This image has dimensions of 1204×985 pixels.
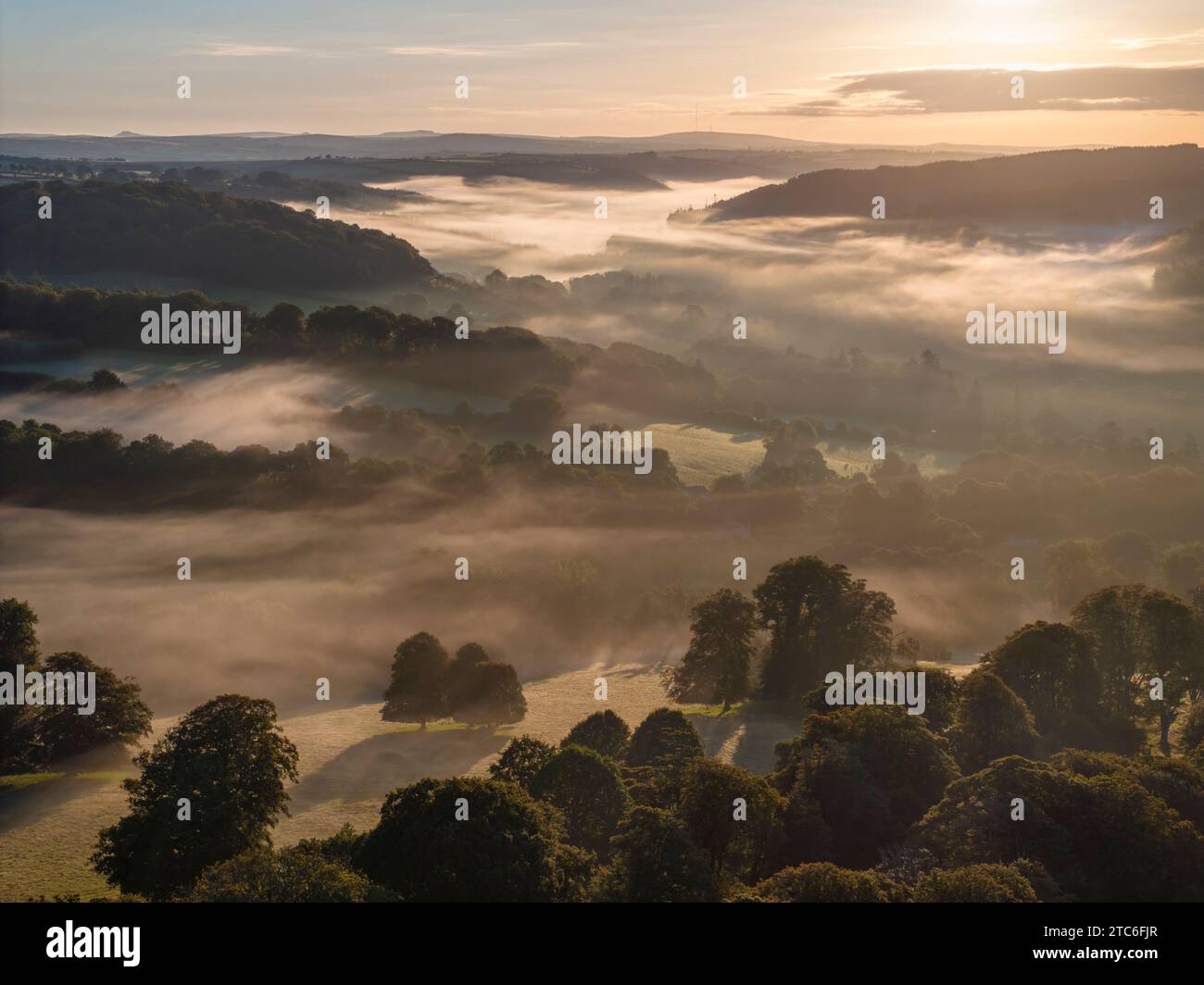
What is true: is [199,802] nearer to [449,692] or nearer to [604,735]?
[604,735]

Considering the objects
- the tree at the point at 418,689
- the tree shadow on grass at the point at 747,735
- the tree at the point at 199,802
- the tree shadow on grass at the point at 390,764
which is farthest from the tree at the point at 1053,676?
the tree at the point at 199,802

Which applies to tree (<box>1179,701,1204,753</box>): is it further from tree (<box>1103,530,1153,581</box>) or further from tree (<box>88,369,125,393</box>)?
tree (<box>88,369,125,393</box>)

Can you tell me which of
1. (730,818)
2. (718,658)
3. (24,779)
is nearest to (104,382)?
(24,779)

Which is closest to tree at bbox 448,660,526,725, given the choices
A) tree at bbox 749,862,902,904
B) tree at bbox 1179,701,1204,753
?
tree at bbox 749,862,902,904

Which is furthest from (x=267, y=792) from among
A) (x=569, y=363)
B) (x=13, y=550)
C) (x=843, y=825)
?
(x=569, y=363)

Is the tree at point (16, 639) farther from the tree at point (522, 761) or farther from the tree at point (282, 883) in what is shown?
the tree at point (282, 883)
